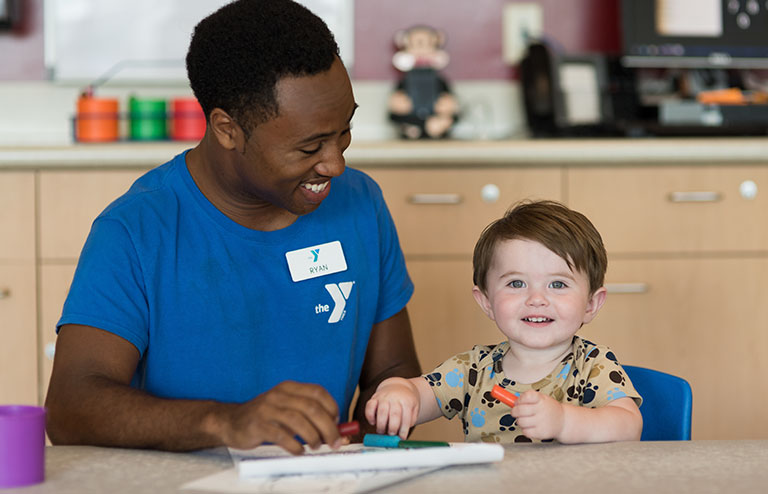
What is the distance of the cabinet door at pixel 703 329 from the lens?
7.80 feet

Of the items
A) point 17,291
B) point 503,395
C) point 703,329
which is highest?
point 503,395

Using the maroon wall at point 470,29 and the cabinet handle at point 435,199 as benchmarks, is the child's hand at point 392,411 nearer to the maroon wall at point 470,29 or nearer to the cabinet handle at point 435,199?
the cabinet handle at point 435,199

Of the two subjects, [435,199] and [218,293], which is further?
[435,199]

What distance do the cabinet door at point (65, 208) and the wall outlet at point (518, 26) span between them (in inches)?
54.2

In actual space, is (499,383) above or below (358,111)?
below

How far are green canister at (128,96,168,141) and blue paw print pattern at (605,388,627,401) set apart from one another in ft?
5.73

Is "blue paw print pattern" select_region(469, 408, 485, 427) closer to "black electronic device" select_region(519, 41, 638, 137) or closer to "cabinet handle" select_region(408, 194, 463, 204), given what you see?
"cabinet handle" select_region(408, 194, 463, 204)

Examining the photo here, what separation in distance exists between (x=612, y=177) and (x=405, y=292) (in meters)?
1.07

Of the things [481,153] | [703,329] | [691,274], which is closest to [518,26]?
[481,153]

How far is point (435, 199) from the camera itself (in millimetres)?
2330

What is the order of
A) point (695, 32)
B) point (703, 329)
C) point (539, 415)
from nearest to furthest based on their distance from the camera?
point (539, 415)
point (703, 329)
point (695, 32)

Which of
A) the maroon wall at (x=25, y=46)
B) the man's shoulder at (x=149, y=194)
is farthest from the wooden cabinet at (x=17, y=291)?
the man's shoulder at (x=149, y=194)

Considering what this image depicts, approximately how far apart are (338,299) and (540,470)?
22.6 inches

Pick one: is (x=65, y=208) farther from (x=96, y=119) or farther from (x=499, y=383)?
(x=499, y=383)
